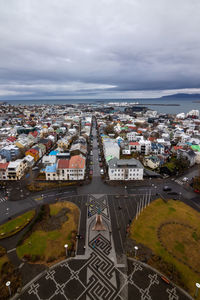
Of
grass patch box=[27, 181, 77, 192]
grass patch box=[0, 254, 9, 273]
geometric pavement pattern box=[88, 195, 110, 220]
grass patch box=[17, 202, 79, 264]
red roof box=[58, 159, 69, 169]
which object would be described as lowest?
grass patch box=[0, 254, 9, 273]

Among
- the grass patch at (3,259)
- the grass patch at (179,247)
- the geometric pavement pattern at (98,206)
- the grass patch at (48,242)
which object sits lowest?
the grass patch at (179,247)

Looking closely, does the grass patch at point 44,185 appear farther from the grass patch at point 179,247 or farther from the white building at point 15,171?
the grass patch at point 179,247

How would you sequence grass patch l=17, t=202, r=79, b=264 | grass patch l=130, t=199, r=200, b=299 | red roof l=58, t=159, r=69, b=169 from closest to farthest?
grass patch l=130, t=199, r=200, b=299 < grass patch l=17, t=202, r=79, b=264 < red roof l=58, t=159, r=69, b=169

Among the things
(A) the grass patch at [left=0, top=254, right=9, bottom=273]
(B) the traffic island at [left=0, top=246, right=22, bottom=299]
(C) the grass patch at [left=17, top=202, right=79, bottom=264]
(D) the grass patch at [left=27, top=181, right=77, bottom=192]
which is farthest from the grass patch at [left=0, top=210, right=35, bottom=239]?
(D) the grass patch at [left=27, top=181, right=77, bottom=192]

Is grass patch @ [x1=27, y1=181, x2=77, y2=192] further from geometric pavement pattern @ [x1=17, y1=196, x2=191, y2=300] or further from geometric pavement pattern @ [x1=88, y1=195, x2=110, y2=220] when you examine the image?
geometric pavement pattern @ [x1=17, y1=196, x2=191, y2=300]

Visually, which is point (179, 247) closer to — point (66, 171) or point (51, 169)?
point (66, 171)

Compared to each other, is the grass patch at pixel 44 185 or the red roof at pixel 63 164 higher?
the red roof at pixel 63 164

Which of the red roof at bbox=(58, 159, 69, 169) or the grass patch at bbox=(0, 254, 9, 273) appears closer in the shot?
the grass patch at bbox=(0, 254, 9, 273)

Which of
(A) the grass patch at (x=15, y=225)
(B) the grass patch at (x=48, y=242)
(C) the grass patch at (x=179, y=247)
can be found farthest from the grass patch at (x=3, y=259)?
(C) the grass patch at (x=179, y=247)
